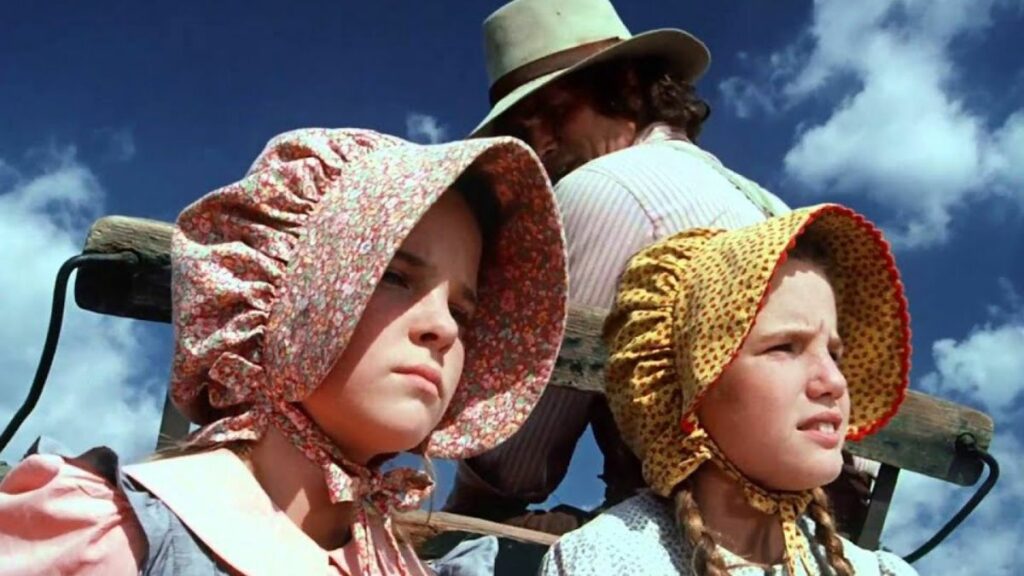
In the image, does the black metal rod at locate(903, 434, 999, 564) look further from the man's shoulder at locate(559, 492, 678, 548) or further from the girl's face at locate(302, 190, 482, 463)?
the girl's face at locate(302, 190, 482, 463)

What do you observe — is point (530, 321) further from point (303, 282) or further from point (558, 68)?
point (558, 68)

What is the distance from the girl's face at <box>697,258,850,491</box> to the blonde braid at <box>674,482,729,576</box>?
0.31 ft

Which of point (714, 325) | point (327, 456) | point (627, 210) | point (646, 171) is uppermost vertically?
point (646, 171)

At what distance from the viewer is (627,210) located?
7.82 ft

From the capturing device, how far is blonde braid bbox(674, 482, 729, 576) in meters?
1.87

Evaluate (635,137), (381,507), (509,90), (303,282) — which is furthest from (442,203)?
(509,90)

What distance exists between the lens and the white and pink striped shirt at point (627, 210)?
93.4 inches

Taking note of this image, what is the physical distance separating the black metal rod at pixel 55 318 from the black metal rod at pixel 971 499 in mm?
1420

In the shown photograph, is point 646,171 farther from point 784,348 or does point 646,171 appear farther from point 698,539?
point 698,539

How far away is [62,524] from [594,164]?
131 centimetres

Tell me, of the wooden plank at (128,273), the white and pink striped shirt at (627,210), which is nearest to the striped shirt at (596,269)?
the white and pink striped shirt at (627,210)

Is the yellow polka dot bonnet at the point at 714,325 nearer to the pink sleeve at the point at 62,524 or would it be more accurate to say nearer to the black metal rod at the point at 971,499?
the black metal rod at the point at 971,499

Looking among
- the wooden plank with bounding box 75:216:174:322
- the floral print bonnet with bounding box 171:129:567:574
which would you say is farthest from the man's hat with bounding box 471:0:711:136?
the wooden plank with bounding box 75:216:174:322

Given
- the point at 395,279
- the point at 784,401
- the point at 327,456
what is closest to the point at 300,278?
the point at 395,279
